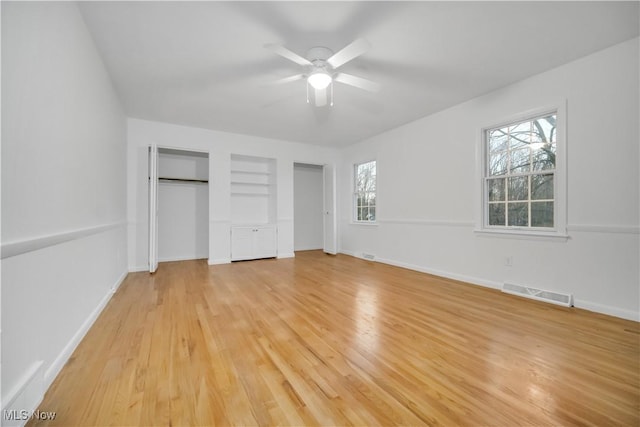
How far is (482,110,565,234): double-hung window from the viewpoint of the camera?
3016 millimetres

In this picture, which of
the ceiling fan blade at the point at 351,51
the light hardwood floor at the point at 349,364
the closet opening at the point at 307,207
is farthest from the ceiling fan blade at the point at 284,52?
the closet opening at the point at 307,207

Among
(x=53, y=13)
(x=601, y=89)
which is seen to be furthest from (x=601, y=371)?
(x=53, y=13)

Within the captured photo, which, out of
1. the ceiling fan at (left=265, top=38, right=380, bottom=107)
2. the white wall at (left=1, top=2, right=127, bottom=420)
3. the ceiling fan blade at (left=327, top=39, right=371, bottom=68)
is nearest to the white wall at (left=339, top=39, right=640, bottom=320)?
the ceiling fan at (left=265, top=38, right=380, bottom=107)

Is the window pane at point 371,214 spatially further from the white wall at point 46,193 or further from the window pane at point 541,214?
the white wall at point 46,193

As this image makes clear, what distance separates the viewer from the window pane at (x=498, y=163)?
11.4 feet

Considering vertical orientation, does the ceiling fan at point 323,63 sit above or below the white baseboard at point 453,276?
above

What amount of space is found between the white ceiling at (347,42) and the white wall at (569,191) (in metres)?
0.25

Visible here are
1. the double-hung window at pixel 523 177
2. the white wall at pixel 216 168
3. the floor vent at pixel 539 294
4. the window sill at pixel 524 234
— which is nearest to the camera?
the floor vent at pixel 539 294

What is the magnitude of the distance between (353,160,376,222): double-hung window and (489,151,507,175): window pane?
241cm

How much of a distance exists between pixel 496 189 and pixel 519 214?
0.44 metres

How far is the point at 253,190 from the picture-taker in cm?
602

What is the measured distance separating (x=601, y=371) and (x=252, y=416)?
212 centimetres

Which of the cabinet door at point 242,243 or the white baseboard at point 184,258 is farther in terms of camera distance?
the white baseboard at point 184,258

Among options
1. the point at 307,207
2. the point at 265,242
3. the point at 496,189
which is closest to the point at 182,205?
the point at 265,242
